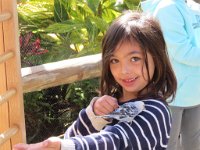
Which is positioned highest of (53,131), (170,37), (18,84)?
(170,37)

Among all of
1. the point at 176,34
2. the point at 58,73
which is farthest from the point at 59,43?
the point at 176,34

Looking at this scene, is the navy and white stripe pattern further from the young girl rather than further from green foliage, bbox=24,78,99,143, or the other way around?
green foliage, bbox=24,78,99,143

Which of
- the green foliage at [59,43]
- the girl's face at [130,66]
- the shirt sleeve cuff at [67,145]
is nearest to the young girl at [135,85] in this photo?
the girl's face at [130,66]

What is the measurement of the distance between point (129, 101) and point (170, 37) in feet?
2.87

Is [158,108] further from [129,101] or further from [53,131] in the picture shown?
[53,131]

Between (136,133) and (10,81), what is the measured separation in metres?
0.95

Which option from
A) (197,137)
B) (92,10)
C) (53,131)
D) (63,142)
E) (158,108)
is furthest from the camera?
(92,10)

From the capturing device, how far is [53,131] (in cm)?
421

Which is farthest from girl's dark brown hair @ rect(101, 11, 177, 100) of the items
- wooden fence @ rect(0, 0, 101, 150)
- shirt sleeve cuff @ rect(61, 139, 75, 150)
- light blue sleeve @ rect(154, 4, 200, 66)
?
light blue sleeve @ rect(154, 4, 200, 66)

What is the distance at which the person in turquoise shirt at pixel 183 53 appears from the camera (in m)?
2.16

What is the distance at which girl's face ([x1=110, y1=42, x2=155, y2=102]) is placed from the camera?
51.8 inches

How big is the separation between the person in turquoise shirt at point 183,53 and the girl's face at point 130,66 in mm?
781

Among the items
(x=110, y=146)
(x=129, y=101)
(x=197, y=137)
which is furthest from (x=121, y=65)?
(x=197, y=137)

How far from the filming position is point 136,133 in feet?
3.84
